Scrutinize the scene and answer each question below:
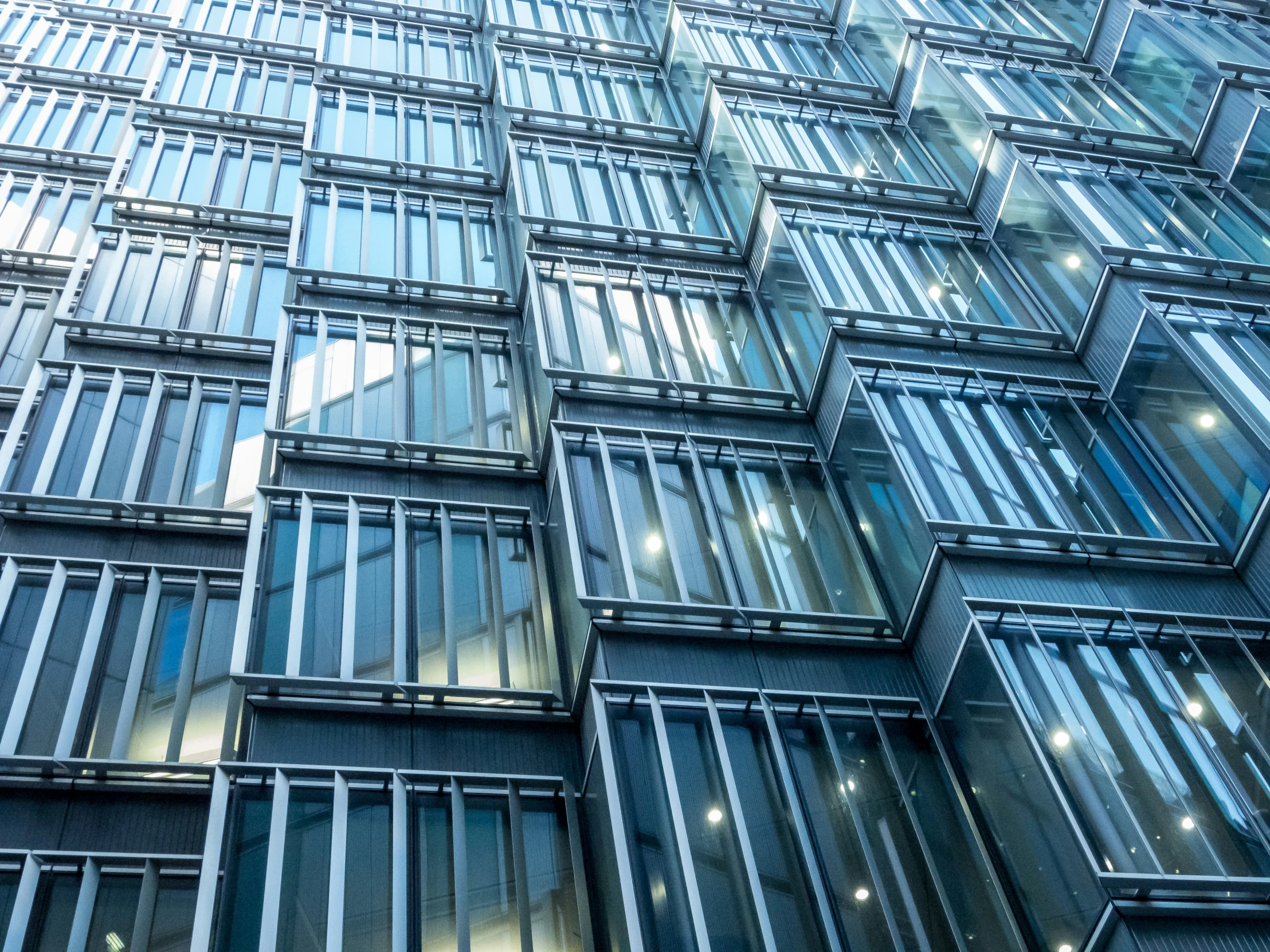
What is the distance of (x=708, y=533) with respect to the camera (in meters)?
17.0

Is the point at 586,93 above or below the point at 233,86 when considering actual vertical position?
below

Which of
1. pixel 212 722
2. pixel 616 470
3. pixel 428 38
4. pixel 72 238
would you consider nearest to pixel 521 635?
pixel 616 470

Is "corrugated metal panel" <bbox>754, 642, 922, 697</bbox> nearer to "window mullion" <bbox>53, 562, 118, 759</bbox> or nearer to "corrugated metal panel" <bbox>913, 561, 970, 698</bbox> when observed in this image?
"corrugated metal panel" <bbox>913, 561, 970, 698</bbox>

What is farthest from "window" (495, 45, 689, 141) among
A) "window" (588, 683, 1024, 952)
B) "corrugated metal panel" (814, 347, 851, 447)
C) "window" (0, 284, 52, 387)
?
"window" (588, 683, 1024, 952)

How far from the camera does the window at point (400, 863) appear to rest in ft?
41.6

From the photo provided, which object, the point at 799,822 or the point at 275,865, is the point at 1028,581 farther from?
the point at 275,865

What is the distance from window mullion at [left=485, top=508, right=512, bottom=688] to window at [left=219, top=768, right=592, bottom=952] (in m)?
1.75

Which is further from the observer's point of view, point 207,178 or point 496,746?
point 207,178

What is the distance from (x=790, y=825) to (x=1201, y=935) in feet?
14.4

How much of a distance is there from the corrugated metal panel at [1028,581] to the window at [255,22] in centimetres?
2502

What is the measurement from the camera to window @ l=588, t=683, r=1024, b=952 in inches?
494

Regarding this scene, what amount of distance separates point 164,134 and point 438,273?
8.39 m

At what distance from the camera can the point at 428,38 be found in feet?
108

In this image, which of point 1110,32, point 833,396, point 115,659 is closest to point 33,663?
point 115,659
